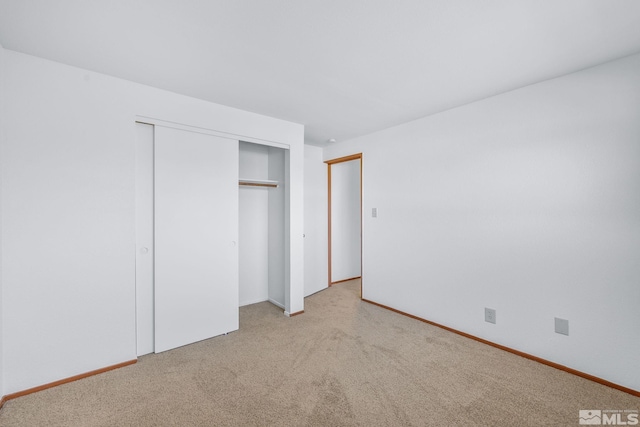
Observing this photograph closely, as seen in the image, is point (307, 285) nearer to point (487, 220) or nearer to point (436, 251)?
point (436, 251)

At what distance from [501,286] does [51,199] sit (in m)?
4.11

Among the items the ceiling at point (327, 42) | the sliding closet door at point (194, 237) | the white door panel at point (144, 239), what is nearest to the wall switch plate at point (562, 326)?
the ceiling at point (327, 42)

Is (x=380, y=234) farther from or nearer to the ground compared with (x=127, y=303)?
farther from the ground

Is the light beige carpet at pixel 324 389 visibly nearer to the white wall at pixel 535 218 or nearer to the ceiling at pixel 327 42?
the white wall at pixel 535 218

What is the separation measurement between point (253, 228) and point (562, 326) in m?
3.66

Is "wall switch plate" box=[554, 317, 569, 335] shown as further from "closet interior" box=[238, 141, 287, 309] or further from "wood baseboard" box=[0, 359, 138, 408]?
"wood baseboard" box=[0, 359, 138, 408]

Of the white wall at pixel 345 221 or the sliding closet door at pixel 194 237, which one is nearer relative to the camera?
the sliding closet door at pixel 194 237

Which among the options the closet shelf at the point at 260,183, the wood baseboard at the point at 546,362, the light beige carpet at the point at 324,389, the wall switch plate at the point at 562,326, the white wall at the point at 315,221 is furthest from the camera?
the white wall at the point at 315,221

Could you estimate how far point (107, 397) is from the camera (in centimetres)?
202

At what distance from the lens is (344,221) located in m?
5.26

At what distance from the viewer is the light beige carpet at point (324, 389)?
1812 mm

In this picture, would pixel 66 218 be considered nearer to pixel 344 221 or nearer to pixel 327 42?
pixel 327 42

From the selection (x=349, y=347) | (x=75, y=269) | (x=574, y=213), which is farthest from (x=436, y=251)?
(x=75, y=269)

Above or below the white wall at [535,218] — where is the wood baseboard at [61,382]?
below
